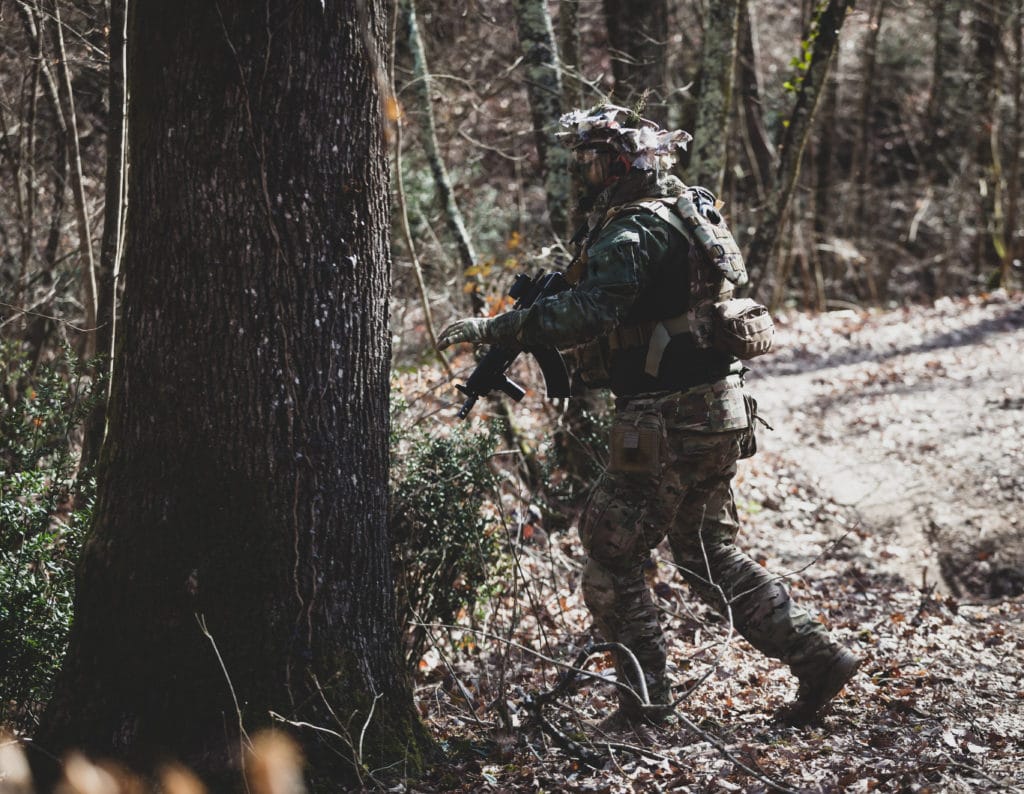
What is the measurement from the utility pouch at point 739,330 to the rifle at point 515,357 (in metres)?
0.65

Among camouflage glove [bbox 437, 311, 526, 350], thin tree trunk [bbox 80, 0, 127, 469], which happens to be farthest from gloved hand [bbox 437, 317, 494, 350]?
thin tree trunk [bbox 80, 0, 127, 469]

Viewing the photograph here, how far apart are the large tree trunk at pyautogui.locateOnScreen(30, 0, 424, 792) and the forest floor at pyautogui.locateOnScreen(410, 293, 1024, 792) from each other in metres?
0.68

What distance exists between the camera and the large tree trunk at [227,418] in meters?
2.85

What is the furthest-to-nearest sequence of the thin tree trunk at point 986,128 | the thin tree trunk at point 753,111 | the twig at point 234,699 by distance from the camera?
the thin tree trunk at point 986,128 → the thin tree trunk at point 753,111 → the twig at point 234,699

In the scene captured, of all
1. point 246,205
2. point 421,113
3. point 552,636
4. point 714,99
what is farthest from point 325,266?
point 714,99

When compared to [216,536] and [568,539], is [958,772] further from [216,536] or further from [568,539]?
[568,539]

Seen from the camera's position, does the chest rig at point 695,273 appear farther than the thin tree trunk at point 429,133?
No

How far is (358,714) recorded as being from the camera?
3.01 metres

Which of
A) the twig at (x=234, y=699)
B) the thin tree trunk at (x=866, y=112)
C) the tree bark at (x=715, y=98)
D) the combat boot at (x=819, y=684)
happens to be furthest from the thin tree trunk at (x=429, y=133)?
the thin tree trunk at (x=866, y=112)

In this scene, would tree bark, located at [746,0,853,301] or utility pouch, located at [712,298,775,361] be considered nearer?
utility pouch, located at [712,298,775,361]

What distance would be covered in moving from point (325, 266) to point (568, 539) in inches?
130

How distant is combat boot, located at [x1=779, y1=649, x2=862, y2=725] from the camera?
3.73m

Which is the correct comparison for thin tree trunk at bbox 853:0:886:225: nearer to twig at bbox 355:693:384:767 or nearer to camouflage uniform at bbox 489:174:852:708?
camouflage uniform at bbox 489:174:852:708

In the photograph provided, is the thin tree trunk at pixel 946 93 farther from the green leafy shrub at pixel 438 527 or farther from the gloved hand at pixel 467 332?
the gloved hand at pixel 467 332
